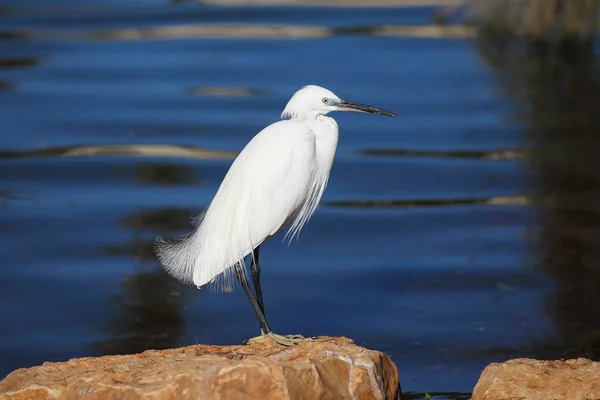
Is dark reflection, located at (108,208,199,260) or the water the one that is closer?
the water

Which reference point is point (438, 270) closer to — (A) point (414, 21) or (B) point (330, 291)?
(B) point (330, 291)

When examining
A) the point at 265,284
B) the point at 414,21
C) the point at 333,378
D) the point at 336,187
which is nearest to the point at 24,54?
the point at 414,21

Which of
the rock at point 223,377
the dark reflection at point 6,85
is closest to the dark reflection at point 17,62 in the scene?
the dark reflection at point 6,85

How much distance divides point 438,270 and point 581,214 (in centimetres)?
181

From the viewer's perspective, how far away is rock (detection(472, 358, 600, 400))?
4359mm

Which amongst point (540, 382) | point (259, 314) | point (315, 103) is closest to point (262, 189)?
point (315, 103)

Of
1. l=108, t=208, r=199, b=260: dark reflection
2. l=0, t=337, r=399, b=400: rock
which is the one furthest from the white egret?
l=108, t=208, r=199, b=260: dark reflection

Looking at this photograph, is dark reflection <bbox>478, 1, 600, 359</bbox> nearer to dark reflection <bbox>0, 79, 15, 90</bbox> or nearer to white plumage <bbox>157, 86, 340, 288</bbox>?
white plumage <bbox>157, 86, 340, 288</bbox>

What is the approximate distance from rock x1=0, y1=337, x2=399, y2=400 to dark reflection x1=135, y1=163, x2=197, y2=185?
551 centimetres

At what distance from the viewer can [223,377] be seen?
3986mm

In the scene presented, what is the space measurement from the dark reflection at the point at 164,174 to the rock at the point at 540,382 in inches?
220

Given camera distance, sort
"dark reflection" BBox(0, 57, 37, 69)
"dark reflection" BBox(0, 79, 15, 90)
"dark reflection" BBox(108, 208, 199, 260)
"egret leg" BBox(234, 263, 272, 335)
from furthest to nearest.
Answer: "dark reflection" BBox(0, 57, 37, 69)
"dark reflection" BBox(0, 79, 15, 90)
"dark reflection" BBox(108, 208, 199, 260)
"egret leg" BBox(234, 263, 272, 335)

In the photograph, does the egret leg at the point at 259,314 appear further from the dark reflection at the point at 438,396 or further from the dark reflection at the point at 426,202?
the dark reflection at the point at 426,202

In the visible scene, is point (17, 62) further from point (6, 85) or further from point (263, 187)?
point (263, 187)
